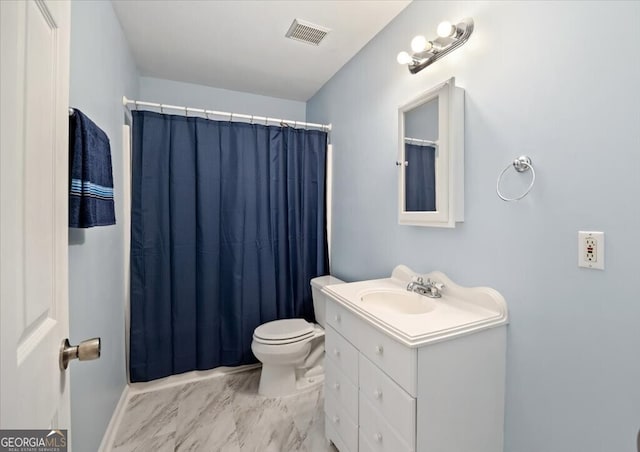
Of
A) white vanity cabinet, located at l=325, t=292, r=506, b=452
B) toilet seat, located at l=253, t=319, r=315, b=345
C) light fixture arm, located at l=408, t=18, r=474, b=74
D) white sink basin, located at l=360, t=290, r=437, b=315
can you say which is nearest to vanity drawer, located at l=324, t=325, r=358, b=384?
white vanity cabinet, located at l=325, t=292, r=506, b=452

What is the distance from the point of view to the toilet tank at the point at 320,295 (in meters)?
2.30

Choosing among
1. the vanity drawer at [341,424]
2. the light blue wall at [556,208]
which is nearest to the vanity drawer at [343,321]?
the vanity drawer at [341,424]

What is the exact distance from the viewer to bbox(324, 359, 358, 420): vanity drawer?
1.34 m

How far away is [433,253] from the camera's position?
4.95 ft

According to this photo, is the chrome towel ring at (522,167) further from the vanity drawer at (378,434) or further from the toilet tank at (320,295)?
the toilet tank at (320,295)

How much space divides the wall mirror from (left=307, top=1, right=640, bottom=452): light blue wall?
2.2 inches

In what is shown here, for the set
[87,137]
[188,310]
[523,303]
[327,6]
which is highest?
[327,6]

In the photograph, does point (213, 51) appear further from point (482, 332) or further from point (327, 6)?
point (482, 332)

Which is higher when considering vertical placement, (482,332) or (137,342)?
(482,332)

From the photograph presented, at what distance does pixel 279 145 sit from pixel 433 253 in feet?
5.07

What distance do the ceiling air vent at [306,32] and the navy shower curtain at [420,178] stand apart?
3.15 ft

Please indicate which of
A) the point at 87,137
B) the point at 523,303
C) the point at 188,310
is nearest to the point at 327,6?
the point at 87,137

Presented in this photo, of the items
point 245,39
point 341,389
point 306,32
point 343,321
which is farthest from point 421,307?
point 245,39

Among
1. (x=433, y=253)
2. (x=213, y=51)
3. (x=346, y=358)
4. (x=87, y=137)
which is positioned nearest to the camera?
(x=87, y=137)
